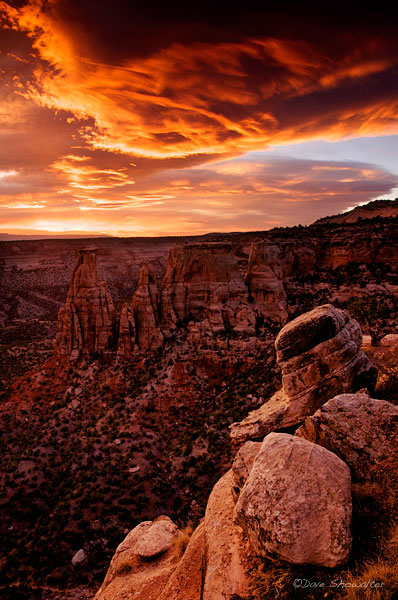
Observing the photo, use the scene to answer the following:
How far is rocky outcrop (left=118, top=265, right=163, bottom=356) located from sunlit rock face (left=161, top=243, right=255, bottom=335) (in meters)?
1.57

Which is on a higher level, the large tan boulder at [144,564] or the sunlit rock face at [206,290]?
the sunlit rock face at [206,290]

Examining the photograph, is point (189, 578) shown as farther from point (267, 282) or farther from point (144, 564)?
point (267, 282)

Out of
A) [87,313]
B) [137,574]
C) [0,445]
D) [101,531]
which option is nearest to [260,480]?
[137,574]

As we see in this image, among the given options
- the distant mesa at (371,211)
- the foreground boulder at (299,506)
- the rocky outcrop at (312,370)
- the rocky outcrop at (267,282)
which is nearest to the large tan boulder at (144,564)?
the rocky outcrop at (312,370)

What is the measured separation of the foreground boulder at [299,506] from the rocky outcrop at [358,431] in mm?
1046

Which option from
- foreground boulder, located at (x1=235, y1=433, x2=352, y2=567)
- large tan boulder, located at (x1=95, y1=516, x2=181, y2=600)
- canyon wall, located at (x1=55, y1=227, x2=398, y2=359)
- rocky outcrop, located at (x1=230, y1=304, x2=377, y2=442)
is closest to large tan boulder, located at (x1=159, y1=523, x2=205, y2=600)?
large tan boulder, located at (x1=95, y1=516, x2=181, y2=600)

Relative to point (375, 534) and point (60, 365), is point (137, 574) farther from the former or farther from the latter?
point (60, 365)

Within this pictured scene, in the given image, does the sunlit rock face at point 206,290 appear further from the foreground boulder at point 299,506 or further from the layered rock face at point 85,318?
the foreground boulder at point 299,506

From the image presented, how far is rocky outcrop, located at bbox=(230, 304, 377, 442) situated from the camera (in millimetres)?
13055

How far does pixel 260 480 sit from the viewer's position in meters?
7.46

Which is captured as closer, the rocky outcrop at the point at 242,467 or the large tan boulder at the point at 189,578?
the large tan boulder at the point at 189,578

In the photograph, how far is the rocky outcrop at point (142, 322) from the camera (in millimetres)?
36906

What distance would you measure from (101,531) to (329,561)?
1960 centimetres

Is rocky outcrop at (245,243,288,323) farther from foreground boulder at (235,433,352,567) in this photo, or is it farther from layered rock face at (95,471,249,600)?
foreground boulder at (235,433,352,567)
